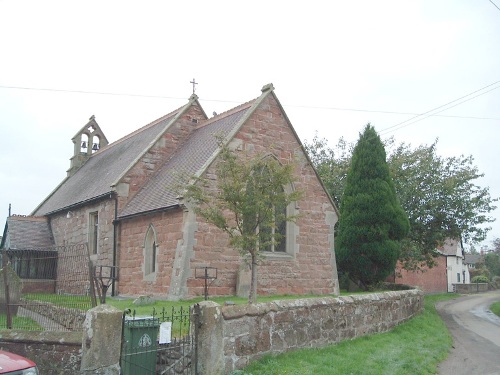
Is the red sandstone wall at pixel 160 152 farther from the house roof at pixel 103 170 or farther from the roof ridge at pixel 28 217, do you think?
the roof ridge at pixel 28 217

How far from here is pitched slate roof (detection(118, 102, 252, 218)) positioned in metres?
18.1

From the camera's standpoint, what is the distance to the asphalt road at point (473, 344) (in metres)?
11.3

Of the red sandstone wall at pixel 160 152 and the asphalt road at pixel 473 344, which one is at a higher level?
→ the red sandstone wall at pixel 160 152

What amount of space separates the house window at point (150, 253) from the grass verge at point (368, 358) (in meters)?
8.45

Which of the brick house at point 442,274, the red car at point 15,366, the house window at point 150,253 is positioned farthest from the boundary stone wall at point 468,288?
the red car at point 15,366

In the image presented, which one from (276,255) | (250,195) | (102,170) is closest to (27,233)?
(102,170)

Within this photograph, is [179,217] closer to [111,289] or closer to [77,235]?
[111,289]

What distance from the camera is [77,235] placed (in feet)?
78.5

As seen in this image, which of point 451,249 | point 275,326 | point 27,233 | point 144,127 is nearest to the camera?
point 275,326

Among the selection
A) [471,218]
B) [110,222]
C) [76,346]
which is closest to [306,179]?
[110,222]

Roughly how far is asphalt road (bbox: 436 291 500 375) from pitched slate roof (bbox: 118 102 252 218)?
29.9ft

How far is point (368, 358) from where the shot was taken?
10297 mm

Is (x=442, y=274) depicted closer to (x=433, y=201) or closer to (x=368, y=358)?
(x=433, y=201)

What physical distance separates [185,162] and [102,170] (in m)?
8.62
